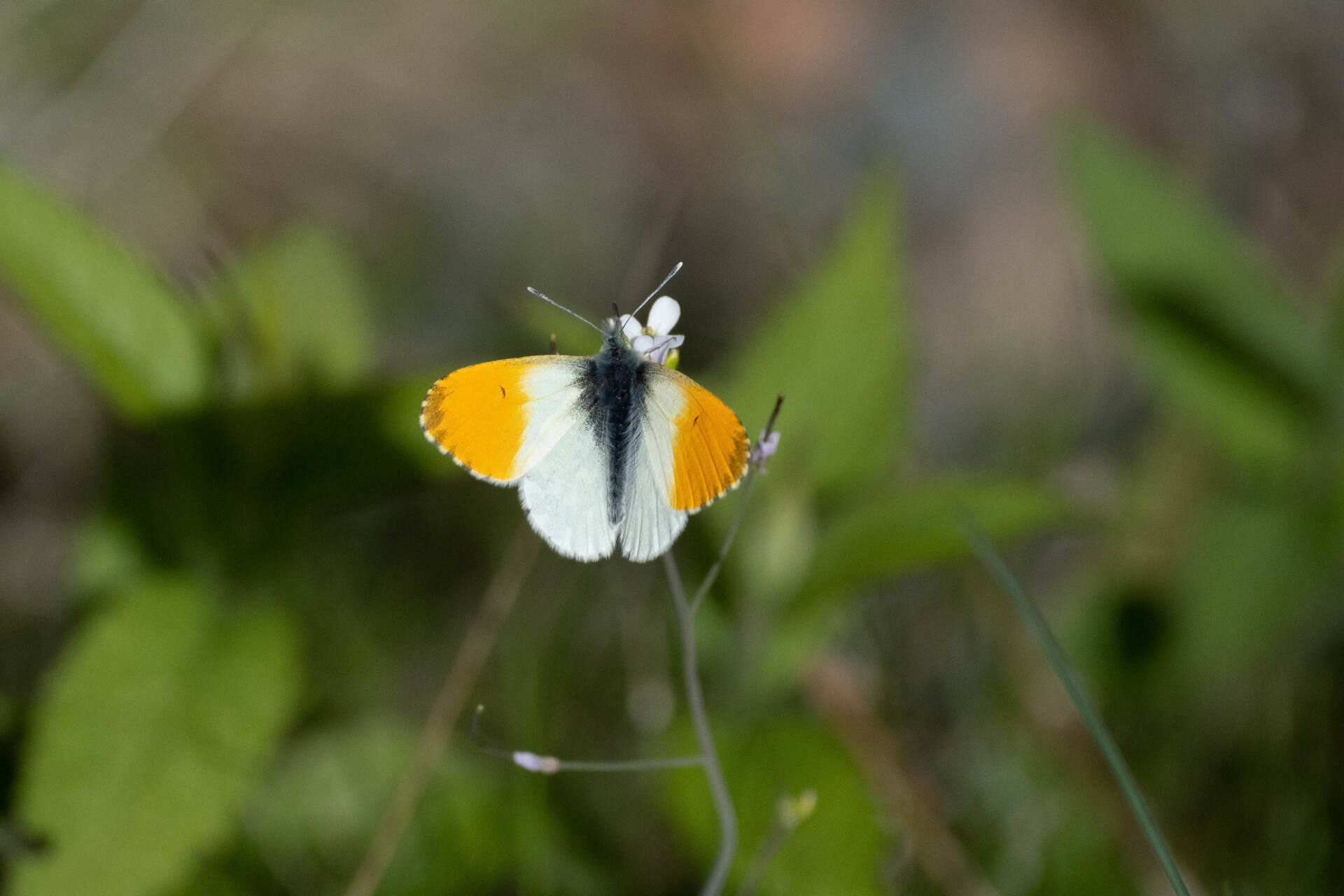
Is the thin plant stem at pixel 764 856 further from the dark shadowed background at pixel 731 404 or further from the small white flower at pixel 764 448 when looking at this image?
the small white flower at pixel 764 448

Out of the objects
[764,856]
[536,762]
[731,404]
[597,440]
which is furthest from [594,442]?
[764,856]

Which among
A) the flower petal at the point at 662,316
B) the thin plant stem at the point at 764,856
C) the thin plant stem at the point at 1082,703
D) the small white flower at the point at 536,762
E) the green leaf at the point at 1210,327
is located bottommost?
the thin plant stem at the point at 764,856

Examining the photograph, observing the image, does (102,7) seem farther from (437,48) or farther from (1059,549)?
(1059,549)


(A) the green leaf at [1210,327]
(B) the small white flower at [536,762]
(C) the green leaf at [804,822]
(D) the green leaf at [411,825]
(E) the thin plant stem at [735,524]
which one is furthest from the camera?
(A) the green leaf at [1210,327]

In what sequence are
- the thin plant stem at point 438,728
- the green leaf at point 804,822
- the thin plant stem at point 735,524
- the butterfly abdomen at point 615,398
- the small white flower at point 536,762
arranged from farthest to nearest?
1. the thin plant stem at point 438,728
2. the green leaf at point 804,822
3. the butterfly abdomen at point 615,398
4. the small white flower at point 536,762
5. the thin plant stem at point 735,524

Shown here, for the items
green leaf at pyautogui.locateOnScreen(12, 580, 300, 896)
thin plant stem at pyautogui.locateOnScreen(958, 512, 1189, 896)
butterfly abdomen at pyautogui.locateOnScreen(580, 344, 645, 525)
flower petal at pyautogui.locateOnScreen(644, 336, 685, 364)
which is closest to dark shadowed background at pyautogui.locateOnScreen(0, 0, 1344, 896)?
green leaf at pyautogui.locateOnScreen(12, 580, 300, 896)

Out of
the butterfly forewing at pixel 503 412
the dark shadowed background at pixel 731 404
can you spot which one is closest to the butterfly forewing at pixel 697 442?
the butterfly forewing at pixel 503 412
